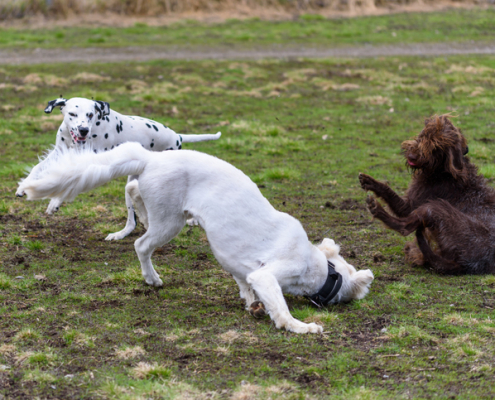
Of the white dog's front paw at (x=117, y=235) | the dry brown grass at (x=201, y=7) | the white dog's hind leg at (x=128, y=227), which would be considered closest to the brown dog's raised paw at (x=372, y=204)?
the white dog's hind leg at (x=128, y=227)

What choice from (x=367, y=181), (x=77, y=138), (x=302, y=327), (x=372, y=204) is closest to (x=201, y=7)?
(x=77, y=138)

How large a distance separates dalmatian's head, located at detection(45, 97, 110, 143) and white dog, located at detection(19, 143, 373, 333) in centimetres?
149

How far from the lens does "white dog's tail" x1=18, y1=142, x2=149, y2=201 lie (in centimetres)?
414

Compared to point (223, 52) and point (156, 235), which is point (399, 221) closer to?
point (156, 235)

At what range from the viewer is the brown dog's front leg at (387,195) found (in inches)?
215

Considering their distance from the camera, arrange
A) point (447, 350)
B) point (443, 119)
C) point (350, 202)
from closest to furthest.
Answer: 1. point (447, 350)
2. point (443, 119)
3. point (350, 202)

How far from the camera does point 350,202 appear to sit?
287 inches

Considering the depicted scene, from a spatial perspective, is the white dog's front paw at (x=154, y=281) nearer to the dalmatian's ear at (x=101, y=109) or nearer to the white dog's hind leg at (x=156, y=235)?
the white dog's hind leg at (x=156, y=235)

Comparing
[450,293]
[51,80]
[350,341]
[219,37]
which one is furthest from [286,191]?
[219,37]

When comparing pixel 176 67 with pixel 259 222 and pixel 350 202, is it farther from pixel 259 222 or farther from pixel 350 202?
pixel 259 222

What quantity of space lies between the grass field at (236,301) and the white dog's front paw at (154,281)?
8 cm

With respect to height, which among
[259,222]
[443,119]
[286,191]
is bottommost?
[286,191]

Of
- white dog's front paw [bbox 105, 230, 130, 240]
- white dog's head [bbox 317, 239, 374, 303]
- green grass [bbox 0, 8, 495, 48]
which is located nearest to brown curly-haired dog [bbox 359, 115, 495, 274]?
white dog's head [bbox 317, 239, 374, 303]

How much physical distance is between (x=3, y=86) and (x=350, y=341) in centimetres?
1103
